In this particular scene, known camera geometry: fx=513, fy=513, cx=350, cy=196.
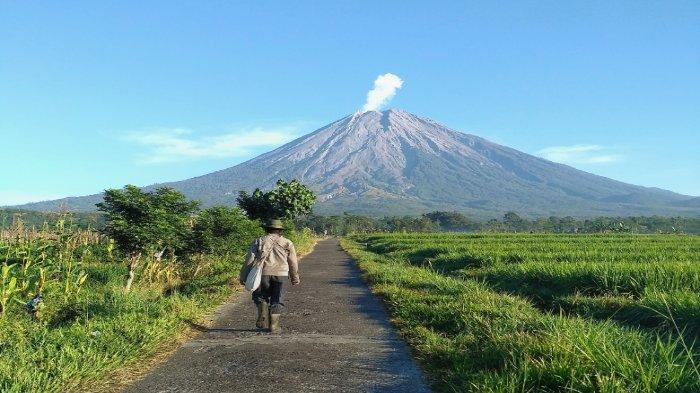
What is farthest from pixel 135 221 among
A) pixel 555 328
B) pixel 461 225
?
pixel 461 225

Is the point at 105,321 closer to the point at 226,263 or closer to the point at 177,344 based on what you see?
the point at 177,344

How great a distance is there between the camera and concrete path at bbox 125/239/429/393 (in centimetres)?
450

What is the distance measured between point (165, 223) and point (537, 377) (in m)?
8.33

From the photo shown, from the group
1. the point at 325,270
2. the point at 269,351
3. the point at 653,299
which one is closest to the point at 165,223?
the point at 269,351

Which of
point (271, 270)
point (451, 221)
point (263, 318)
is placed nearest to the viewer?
point (263, 318)

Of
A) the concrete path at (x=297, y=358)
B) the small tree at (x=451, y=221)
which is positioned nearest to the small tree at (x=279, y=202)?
the concrete path at (x=297, y=358)

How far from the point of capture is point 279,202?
151 feet

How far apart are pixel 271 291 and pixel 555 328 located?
12.3ft

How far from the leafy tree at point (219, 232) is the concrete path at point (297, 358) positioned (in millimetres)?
6139

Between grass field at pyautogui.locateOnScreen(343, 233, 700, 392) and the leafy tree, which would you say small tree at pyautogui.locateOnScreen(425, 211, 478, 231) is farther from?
grass field at pyautogui.locateOnScreen(343, 233, 700, 392)

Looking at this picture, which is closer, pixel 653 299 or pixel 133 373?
pixel 133 373

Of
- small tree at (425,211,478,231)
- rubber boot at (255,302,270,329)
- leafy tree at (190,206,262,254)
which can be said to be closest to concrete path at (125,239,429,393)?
rubber boot at (255,302,270,329)

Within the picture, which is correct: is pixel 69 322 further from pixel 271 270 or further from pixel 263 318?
pixel 271 270

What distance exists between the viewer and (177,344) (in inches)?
237
